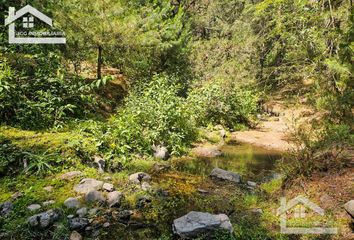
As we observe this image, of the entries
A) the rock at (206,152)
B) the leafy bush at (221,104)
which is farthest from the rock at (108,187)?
the leafy bush at (221,104)

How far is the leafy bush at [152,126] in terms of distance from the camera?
7.56m

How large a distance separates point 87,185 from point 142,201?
1.02m

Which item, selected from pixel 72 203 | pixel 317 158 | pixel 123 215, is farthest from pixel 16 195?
pixel 317 158

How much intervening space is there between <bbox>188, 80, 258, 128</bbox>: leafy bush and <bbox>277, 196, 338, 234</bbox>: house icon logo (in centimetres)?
641

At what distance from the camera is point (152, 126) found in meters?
8.77

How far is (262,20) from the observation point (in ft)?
58.5

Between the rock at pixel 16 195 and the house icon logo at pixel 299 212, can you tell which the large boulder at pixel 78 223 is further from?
the house icon logo at pixel 299 212

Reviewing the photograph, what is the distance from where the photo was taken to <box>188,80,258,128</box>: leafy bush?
476 inches

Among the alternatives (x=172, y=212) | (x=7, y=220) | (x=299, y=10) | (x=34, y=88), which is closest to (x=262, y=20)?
(x=299, y=10)

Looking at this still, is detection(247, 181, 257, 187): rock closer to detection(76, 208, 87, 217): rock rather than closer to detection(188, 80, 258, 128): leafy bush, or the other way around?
detection(76, 208, 87, 217): rock

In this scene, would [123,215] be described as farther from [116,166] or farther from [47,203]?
[116,166]

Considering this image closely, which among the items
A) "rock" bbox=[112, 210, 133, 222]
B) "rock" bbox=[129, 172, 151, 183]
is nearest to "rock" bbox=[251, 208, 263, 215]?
"rock" bbox=[112, 210, 133, 222]

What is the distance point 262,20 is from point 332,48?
9996 mm

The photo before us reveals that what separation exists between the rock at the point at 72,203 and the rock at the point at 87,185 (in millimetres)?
334
